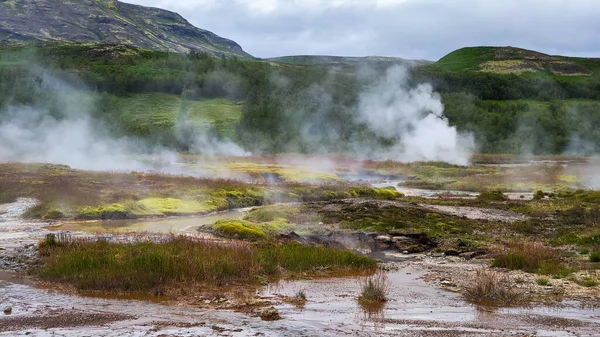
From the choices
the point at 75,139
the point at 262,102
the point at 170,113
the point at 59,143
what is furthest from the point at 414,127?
the point at 59,143

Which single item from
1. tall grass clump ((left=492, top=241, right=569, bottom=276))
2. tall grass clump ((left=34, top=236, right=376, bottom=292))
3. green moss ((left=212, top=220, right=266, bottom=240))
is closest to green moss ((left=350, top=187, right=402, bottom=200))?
green moss ((left=212, top=220, right=266, bottom=240))

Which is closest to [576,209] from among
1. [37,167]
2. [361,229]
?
[361,229]

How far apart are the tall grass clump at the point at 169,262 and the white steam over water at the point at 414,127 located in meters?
62.0

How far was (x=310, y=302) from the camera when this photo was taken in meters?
16.6

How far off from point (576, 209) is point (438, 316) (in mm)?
26240

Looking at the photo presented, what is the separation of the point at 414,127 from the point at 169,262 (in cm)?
7182

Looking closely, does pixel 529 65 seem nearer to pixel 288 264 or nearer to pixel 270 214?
pixel 270 214

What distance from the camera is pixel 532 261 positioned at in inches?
845

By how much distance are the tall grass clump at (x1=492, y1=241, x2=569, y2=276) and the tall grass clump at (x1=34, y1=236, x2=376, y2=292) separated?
14.9 feet

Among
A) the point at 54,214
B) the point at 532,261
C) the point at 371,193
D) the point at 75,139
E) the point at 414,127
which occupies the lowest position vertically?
the point at 371,193

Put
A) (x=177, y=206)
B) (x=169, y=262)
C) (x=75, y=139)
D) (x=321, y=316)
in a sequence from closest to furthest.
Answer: (x=321, y=316)
(x=169, y=262)
(x=177, y=206)
(x=75, y=139)

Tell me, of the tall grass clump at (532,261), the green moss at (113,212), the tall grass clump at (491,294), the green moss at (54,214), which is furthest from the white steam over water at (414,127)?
the tall grass clump at (491,294)

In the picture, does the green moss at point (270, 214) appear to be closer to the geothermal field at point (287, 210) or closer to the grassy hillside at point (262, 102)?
the geothermal field at point (287, 210)

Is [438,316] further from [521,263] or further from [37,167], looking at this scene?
[37,167]
